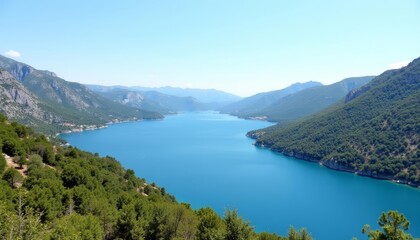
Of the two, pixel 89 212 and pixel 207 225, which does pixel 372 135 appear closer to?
pixel 207 225

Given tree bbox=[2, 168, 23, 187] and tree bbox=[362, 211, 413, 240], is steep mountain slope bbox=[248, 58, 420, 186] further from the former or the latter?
tree bbox=[2, 168, 23, 187]

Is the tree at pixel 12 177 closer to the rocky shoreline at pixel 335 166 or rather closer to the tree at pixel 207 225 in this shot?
the tree at pixel 207 225

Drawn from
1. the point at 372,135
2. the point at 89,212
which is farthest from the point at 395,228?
the point at 372,135

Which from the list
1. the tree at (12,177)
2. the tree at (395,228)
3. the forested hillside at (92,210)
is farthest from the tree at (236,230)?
the tree at (12,177)

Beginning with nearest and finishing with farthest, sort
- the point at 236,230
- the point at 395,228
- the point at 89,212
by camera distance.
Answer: the point at 395,228, the point at 236,230, the point at 89,212

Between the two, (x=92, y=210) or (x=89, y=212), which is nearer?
(x=89, y=212)
